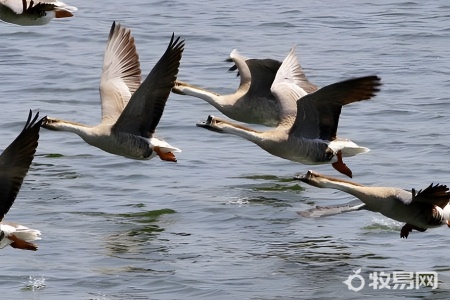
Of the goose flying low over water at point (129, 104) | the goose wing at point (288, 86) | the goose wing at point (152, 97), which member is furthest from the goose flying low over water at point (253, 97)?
the goose wing at point (152, 97)

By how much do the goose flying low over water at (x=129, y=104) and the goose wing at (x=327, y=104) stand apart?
48.4 inches

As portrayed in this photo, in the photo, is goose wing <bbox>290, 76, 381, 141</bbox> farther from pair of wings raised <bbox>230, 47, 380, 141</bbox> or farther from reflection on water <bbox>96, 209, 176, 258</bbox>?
reflection on water <bbox>96, 209, 176, 258</bbox>

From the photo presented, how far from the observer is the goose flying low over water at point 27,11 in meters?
12.5

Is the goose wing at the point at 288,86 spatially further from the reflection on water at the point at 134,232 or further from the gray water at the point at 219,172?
the reflection on water at the point at 134,232

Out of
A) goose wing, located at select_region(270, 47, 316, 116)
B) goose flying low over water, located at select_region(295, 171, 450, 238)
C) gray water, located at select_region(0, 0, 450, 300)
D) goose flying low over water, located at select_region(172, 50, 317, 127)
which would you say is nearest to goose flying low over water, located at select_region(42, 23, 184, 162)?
gray water, located at select_region(0, 0, 450, 300)

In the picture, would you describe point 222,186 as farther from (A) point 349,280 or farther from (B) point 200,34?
(B) point 200,34

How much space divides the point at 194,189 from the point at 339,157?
6.34 feet

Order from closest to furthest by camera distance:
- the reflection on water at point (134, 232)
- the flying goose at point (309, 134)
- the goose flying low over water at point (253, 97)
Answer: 1. the reflection on water at point (134, 232)
2. the flying goose at point (309, 134)
3. the goose flying low over water at point (253, 97)

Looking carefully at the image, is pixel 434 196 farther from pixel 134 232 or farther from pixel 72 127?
pixel 72 127

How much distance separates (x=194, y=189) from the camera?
14.6m

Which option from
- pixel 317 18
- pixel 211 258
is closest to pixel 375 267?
pixel 211 258

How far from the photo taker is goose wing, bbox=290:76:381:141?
12.3m

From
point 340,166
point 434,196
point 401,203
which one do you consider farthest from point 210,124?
point 434,196

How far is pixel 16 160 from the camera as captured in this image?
34.5ft
